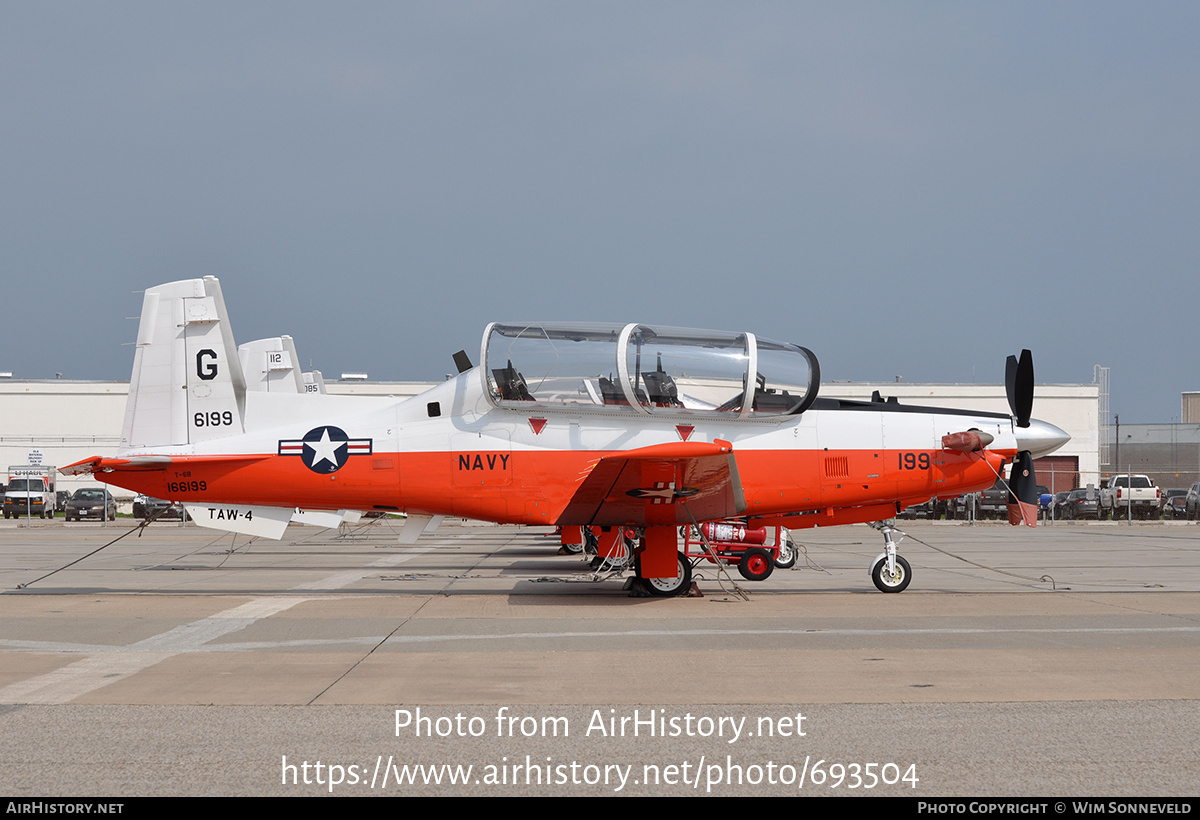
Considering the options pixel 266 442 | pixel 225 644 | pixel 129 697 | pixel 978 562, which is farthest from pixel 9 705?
pixel 978 562

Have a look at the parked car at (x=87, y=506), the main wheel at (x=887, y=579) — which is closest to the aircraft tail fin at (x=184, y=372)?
the main wheel at (x=887, y=579)

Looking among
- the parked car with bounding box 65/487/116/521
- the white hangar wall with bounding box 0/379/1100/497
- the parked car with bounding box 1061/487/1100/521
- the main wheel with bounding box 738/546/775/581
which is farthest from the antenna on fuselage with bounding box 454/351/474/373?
the white hangar wall with bounding box 0/379/1100/497

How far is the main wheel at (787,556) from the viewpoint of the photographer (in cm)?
1720

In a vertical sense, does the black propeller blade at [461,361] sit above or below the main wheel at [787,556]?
above

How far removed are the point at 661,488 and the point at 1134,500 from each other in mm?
40608

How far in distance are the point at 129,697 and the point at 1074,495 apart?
151 feet

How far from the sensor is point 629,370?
466 inches

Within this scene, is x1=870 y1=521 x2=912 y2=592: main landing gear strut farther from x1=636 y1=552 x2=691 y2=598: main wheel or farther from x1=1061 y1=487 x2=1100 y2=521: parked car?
x1=1061 y1=487 x2=1100 y2=521: parked car

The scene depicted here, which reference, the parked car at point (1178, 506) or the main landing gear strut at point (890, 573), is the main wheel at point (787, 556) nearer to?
the main landing gear strut at point (890, 573)

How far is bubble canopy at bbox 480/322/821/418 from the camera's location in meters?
11.9

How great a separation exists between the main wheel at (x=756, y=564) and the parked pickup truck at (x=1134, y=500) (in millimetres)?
34911

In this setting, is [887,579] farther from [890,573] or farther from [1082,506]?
[1082,506]

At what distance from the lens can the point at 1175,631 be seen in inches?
370
